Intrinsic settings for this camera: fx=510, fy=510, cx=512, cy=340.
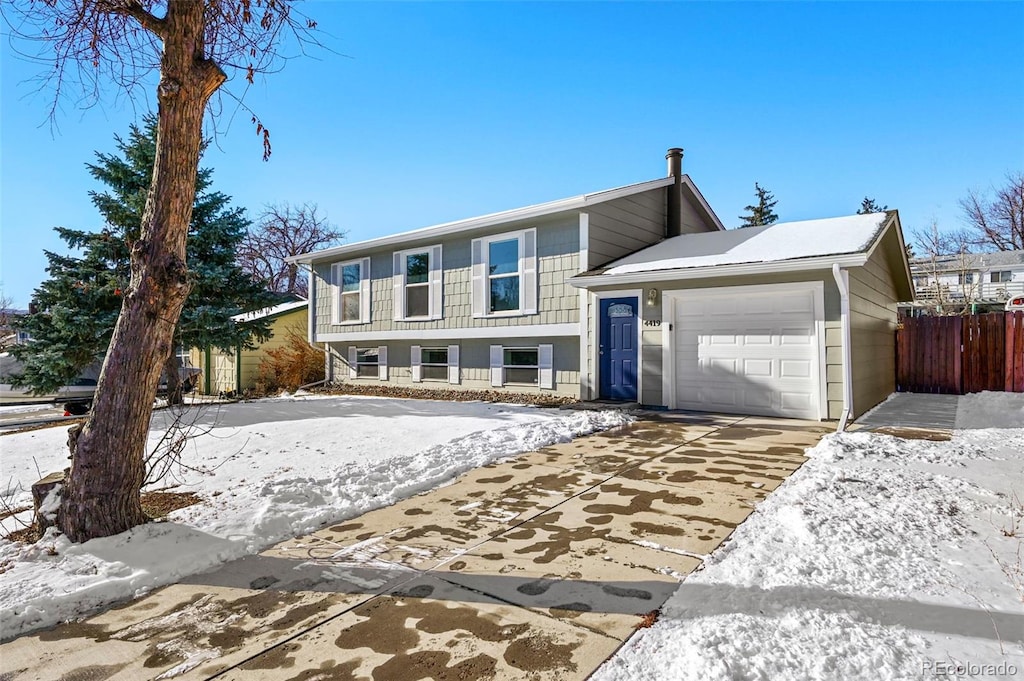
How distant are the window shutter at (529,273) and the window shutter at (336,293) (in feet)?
20.8

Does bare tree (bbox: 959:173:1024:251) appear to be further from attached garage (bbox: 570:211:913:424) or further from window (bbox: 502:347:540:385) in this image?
window (bbox: 502:347:540:385)

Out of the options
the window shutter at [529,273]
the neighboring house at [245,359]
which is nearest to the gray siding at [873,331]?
the window shutter at [529,273]

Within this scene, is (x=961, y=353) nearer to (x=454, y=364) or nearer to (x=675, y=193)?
(x=675, y=193)

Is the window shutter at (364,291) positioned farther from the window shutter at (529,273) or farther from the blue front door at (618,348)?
the blue front door at (618,348)

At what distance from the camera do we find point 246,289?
11.8m

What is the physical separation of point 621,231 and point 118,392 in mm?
9352

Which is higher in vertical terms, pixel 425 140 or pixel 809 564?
pixel 425 140

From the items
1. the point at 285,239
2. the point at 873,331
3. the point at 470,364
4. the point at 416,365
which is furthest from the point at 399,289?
the point at 285,239

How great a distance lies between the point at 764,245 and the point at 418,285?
7832 millimetres

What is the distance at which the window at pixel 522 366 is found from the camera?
10688mm

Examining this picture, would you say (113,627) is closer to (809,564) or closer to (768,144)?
(809,564)

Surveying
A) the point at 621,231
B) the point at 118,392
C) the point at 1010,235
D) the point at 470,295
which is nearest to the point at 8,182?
the point at 118,392

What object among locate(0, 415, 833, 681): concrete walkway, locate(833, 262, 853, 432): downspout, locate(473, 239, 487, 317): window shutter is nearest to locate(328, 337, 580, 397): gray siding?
locate(473, 239, 487, 317): window shutter

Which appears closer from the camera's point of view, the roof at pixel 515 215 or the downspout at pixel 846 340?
the downspout at pixel 846 340
